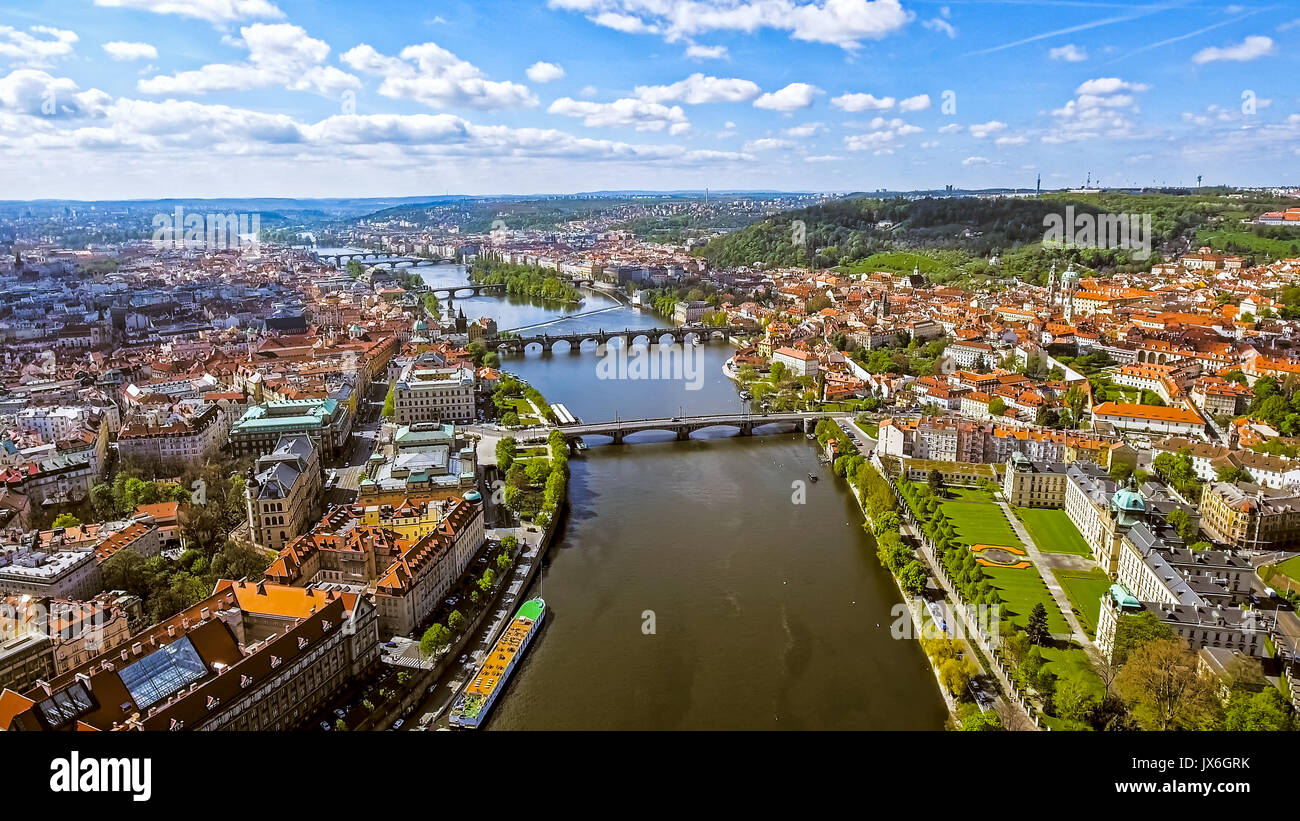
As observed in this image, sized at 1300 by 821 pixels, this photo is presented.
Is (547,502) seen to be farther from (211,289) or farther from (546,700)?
(211,289)

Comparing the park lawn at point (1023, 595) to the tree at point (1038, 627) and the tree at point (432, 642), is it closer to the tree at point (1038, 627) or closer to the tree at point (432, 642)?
the tree at point (1038, 627)

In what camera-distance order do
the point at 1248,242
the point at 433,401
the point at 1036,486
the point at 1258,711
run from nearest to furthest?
1. the point at 1258,711
2. the point at 1036,486
3. the point at 433,401
4. the point at 1248,242

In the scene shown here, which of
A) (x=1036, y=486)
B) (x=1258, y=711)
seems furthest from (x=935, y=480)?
(x=1258, y=711)

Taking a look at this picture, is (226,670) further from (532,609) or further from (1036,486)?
(1036,486)

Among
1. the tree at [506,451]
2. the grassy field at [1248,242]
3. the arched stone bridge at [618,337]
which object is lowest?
the tree at [506,451]

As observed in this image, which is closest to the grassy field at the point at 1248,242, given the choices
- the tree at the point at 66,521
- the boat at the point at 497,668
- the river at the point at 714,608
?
the river at the point at 714,608

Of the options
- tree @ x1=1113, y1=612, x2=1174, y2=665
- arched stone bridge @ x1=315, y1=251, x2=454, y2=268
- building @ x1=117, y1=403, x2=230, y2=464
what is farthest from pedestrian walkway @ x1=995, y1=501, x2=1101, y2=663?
arched stone bridge @ x1=315, y1=251, x2=454, y2=268
